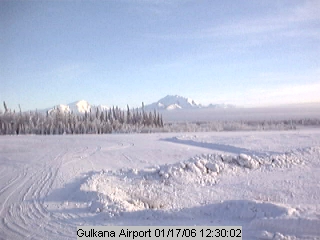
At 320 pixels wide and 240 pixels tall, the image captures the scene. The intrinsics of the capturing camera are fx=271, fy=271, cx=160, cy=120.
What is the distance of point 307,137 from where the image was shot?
2177cm

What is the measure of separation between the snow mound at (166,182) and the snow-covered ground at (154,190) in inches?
1.4

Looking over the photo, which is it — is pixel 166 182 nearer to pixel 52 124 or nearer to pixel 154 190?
pixel 154 190

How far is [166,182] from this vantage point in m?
10.6

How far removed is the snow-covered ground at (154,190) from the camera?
21.2ft

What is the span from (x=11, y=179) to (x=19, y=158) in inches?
146

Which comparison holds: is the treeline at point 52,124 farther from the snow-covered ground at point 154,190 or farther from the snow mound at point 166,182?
the snow mound at point 166,182

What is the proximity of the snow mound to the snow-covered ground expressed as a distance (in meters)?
0.03

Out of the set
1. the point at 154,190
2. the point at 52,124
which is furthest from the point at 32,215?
the point at 52,124

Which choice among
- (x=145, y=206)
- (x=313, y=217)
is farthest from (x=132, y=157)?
(x=313, y=217)

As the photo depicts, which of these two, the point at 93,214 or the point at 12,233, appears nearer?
the point at 12,233

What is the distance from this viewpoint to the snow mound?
8.15 metres

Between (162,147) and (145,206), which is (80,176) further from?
(162,147)

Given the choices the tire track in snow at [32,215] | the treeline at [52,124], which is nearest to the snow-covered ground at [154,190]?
the tire track in snow at [32,215]

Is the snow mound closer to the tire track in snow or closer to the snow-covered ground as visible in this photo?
the snow-covered ground
